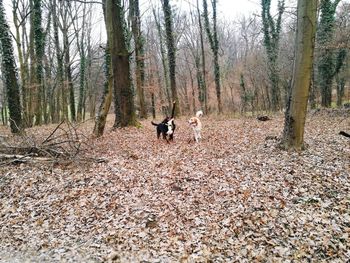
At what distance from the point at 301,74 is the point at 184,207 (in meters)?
4.70

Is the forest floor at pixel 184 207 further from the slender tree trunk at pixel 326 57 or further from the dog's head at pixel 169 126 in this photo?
the slender tree trunk at pixel 326 57

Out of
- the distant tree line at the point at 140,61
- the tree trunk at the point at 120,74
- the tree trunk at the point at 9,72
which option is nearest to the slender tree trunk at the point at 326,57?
the distant tree line at the point at 140,61

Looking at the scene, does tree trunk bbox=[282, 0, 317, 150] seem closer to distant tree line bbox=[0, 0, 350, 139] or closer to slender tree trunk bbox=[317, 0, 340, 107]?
distant tree line bbox=[0, 0, 350, 139]

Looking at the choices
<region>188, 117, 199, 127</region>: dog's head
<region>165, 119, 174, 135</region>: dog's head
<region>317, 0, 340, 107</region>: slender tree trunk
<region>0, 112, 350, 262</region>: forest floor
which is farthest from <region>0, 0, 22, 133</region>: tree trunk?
<region>317, 0, 340, 107</region>: slender tree trunk

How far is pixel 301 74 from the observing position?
734cm

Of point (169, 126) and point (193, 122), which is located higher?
point (193, 122)

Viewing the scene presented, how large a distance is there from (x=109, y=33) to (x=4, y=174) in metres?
7.34

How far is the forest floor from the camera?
4391mm

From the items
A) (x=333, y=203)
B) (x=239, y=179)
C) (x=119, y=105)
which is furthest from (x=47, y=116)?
(x=333, y=203)

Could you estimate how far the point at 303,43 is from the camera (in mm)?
7316

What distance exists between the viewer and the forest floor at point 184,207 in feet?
14.4

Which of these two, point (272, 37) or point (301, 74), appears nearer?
point (301, 74)

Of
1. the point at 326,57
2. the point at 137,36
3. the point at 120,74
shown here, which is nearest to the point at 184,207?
the point at 120,74

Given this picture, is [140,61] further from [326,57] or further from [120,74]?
[326,57]
